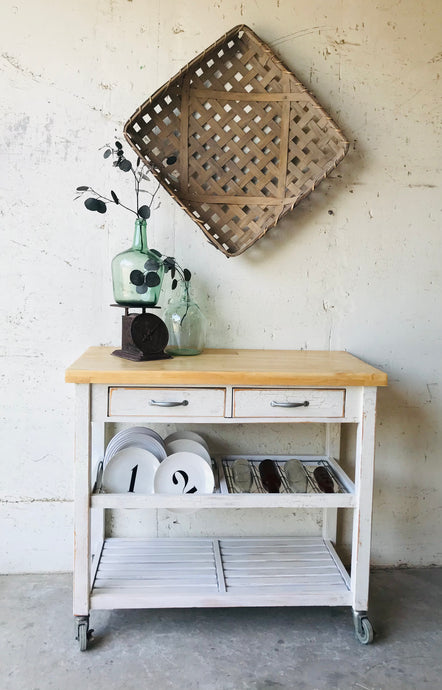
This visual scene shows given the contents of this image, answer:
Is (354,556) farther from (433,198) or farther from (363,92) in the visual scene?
(363,92)

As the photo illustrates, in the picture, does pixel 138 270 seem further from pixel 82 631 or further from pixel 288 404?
pixel 82 631

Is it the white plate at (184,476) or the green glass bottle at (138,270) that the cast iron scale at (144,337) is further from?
the white plate at (184,476)

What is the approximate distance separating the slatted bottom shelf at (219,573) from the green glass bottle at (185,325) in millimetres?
853

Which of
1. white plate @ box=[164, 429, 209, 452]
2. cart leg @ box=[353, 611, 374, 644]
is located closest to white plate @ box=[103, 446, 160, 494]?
white plate @ box=[164, 429, 209, 452]

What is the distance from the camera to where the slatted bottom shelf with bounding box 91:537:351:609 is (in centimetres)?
211

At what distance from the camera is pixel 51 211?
2.44m

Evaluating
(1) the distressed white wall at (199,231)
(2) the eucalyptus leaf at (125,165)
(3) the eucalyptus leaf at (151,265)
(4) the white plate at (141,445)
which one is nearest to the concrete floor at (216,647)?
(1) the distressed white wall at (199,231)

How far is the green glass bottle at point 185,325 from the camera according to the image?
2344 millimetres

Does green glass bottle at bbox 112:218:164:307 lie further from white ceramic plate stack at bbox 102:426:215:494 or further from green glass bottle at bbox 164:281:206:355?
white ceramic plate stack at bbox 102:426:215:494

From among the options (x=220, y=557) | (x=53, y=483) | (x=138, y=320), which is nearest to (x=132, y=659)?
(x=220, y=557)

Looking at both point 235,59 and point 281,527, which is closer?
point 235,59

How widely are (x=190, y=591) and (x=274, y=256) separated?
1.39 meters

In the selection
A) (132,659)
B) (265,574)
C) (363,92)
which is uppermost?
(363,92)

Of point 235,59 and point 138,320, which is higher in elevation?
point 235,59
